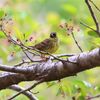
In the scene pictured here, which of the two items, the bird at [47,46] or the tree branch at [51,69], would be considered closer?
the tree branch at [51,69]

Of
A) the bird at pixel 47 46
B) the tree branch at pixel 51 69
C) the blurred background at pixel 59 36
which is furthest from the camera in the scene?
the bird at pixel 47 46

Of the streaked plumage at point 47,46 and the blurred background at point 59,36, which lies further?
the streaked plumage at point 47,46

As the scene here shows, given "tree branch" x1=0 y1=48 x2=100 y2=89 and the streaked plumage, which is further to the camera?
the streaked plumage

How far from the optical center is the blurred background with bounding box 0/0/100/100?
136cm

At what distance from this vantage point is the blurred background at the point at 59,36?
4.47ft

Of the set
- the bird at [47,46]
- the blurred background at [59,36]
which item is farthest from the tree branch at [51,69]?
the bird at [47,46]

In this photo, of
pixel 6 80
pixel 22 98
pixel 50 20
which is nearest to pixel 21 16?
pixel 50 20

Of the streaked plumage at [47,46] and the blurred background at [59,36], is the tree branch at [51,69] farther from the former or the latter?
the streaked plumage at [47,46]

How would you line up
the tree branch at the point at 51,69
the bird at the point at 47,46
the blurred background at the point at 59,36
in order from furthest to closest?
the bird at the point at 47,46
the blurred background at the point at 59,36
the tree branch at the point at 51,69

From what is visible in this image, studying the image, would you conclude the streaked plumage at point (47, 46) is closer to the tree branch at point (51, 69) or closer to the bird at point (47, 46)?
the bird at point (47, 46)

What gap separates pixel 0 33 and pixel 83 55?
0.87 feet

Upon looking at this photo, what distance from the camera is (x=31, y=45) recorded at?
1.28 meters

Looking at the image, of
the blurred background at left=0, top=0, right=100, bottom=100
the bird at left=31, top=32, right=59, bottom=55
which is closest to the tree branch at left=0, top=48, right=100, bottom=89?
the blurred background at left=0, top=0, right=100, bottom=100

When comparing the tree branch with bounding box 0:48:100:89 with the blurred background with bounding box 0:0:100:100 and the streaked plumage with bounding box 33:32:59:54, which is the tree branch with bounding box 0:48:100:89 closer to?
the blurred background with bounding box 0:0:100:100
